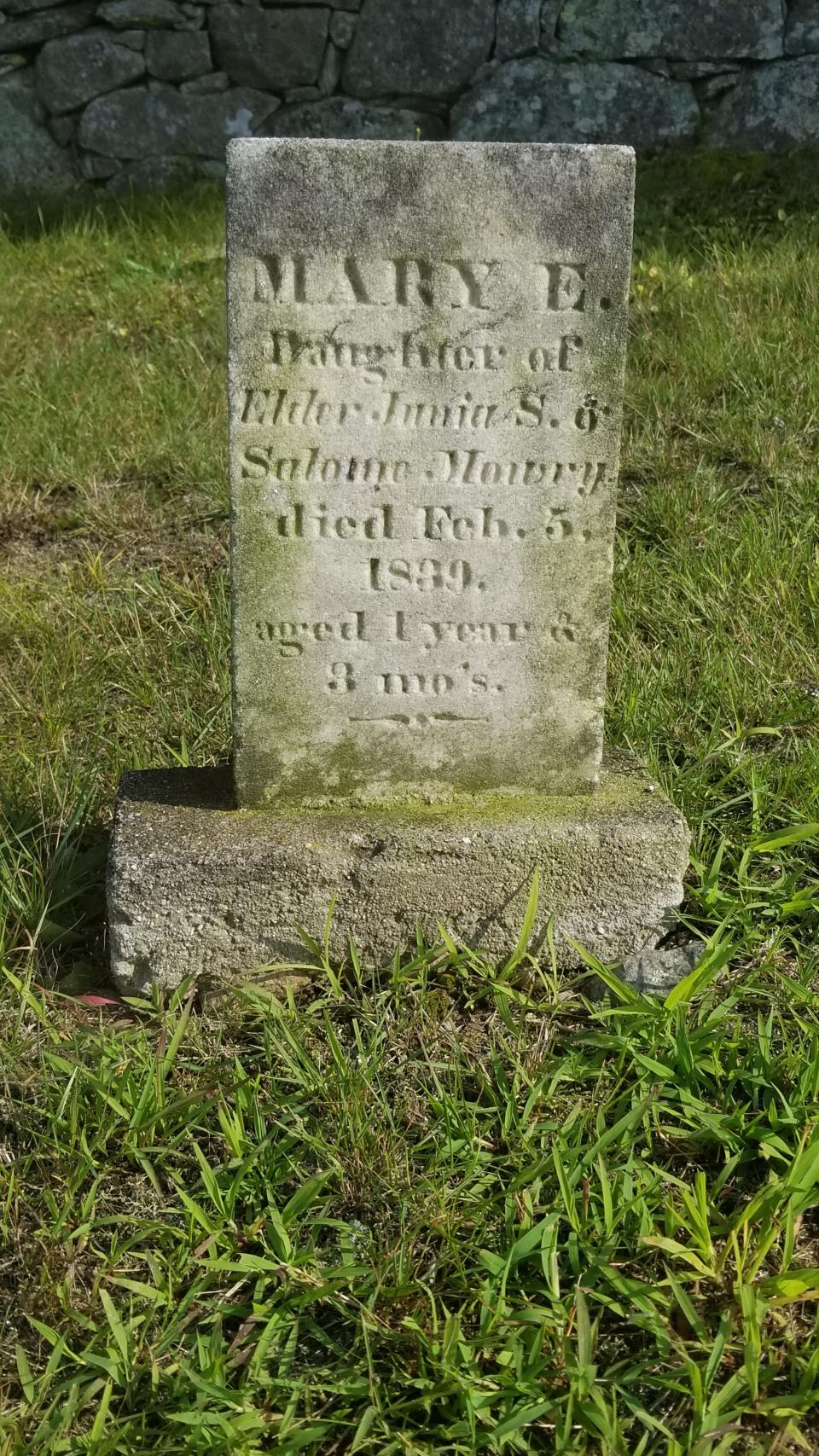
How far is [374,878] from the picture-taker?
2.17 metres

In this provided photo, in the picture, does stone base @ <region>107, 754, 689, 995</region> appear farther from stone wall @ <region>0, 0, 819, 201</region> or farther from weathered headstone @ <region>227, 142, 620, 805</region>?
stone wall @ <region>0, 0, 819, 201</region>

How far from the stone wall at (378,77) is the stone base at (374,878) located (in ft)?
16.8

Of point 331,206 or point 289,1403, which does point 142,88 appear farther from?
point 289,1403

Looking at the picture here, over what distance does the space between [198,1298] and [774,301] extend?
3.93m

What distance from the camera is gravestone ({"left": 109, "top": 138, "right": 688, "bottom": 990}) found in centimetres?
193

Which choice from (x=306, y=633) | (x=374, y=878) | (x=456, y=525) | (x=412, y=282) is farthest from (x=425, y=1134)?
(x=412, y=282)

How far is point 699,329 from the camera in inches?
175

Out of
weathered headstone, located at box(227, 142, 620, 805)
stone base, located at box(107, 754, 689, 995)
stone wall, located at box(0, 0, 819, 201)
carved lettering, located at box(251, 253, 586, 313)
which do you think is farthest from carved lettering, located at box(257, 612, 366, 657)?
stone wall, located at box(0, 0, 819, 201)

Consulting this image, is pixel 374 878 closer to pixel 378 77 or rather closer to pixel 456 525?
pixel 456 525

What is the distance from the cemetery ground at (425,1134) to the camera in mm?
1544

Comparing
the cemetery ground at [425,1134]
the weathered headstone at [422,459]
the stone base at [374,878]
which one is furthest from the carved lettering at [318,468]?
the cemetery ground at [425,1134]

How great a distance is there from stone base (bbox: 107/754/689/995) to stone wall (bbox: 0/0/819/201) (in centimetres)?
512

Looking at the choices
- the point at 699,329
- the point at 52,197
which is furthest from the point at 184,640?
the point at 52,197

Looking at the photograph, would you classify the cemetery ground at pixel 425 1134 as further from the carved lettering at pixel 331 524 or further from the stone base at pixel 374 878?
the carved lettering at pixel 331 524
